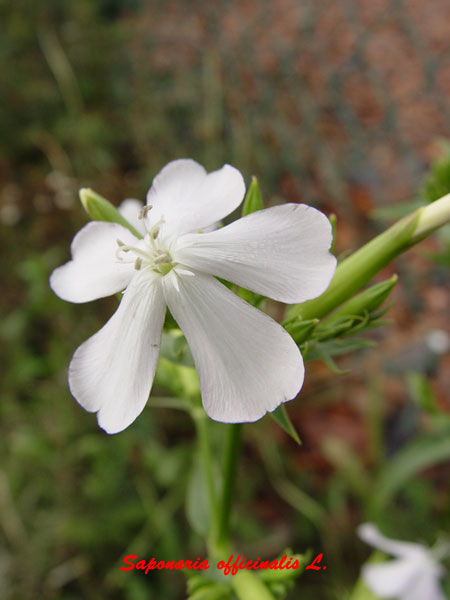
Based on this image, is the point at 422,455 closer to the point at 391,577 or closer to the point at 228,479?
the point at 391,577

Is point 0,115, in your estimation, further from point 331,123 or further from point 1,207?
point 331,123

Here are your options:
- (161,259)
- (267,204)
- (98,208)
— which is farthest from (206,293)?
(267,204)

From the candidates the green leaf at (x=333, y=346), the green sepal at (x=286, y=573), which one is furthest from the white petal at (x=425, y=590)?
the green leaf at (x=333, y=346)

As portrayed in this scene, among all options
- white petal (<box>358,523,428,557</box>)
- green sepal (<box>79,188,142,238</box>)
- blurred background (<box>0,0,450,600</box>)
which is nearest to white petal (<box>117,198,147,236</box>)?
green sepal (<box>79,188,142,238</box>)

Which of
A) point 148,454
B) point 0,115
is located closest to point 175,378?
point 148,454

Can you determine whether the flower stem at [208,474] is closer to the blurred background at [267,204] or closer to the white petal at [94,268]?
the white petal at [94,268]

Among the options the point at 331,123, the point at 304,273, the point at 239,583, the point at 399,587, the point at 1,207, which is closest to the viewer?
the point at 304,273

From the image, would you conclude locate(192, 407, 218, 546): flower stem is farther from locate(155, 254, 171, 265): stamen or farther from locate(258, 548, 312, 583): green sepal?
locate(155, 254, 171, 265): stamen
